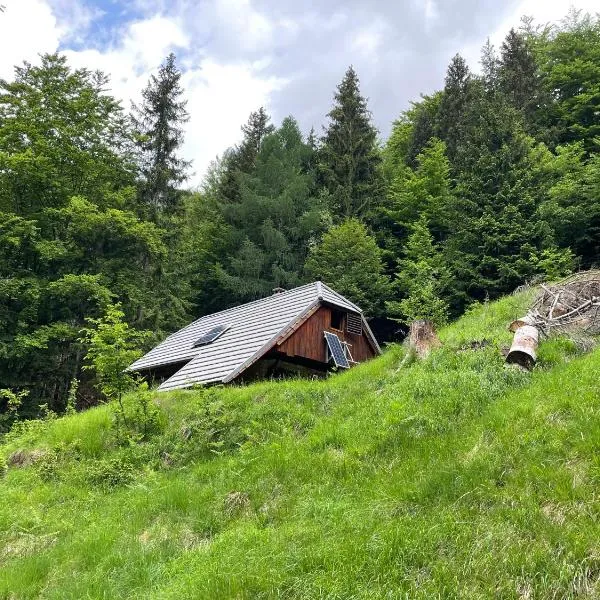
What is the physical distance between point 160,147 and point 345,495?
26.6 m

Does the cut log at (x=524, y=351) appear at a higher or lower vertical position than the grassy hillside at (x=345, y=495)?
higher

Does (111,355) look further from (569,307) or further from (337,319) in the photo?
(569,307)

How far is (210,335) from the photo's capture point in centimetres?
1838

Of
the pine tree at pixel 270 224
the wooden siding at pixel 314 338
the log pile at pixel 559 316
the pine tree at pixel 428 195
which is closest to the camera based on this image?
the log pile at pixel 559 316

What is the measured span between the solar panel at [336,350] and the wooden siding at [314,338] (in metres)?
0.22

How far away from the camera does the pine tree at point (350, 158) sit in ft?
107

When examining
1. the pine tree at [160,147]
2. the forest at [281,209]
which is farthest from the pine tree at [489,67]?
the pine tree at [160,147]

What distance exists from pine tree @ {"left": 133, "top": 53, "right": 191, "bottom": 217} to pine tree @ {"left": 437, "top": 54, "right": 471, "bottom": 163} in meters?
17.4

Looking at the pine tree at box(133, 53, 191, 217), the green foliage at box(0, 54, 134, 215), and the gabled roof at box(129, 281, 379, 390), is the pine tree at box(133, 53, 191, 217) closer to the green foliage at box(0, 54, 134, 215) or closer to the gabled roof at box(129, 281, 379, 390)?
the green foliage at box(0, 54, 134, 215)

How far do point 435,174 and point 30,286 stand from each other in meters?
22.7

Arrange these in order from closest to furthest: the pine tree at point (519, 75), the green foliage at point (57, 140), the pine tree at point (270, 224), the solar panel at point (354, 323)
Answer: the solar panel at point (354, 323), the green foliage at point (57, 140), the pine tree at point (270, 224), the pine tree at point (519, 75)

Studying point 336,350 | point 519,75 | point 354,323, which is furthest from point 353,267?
point 519,75

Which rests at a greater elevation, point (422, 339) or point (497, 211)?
point (497, 211)

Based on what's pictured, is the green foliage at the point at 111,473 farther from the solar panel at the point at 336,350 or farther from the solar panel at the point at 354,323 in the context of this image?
the solar panel at the point at 354,323
